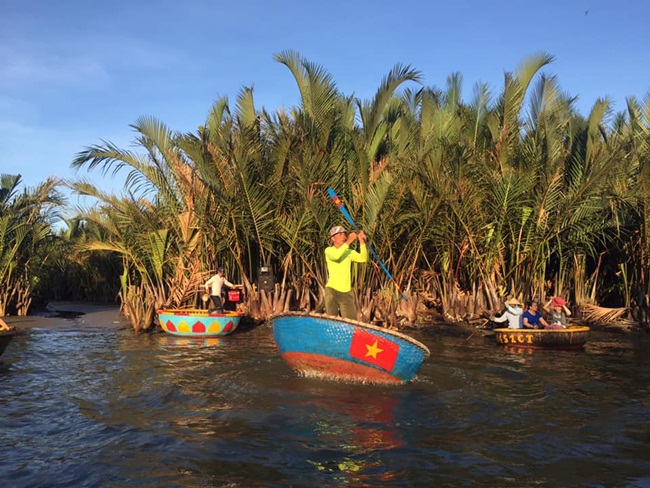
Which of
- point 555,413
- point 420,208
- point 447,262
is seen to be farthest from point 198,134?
point 555,413

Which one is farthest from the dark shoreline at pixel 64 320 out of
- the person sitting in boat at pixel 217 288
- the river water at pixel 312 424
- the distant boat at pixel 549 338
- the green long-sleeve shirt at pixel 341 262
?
the distant boat at pixel 549 338

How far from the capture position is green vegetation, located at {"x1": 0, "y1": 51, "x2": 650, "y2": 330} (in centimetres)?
1407

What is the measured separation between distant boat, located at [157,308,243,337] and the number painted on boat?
19.2ft

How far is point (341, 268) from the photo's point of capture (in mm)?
8359

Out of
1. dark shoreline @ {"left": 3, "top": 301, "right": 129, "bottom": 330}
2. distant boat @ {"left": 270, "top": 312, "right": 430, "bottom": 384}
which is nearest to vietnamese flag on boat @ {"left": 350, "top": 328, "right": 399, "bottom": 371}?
distant boat @ {"left": 270, "top": 312, "right": 430, "bottom": 384}


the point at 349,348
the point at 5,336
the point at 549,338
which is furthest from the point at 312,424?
the point at 549,338

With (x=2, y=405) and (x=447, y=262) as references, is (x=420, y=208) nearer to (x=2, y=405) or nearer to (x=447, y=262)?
(x=447, y=262)

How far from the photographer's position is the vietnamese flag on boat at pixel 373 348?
24.7 ft

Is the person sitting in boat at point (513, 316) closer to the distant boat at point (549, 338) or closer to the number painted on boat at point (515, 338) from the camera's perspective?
the number painted on boat at point (515, 338)

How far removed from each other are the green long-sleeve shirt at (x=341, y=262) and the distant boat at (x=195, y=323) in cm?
563

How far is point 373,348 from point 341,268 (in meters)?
1.30

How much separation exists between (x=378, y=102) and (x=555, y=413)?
33.5ft

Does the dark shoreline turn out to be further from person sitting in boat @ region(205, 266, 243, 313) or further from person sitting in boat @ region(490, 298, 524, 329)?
person sitting in boat @ region(490, 298, 524, 329)

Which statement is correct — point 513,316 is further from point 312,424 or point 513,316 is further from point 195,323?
point 312,424
